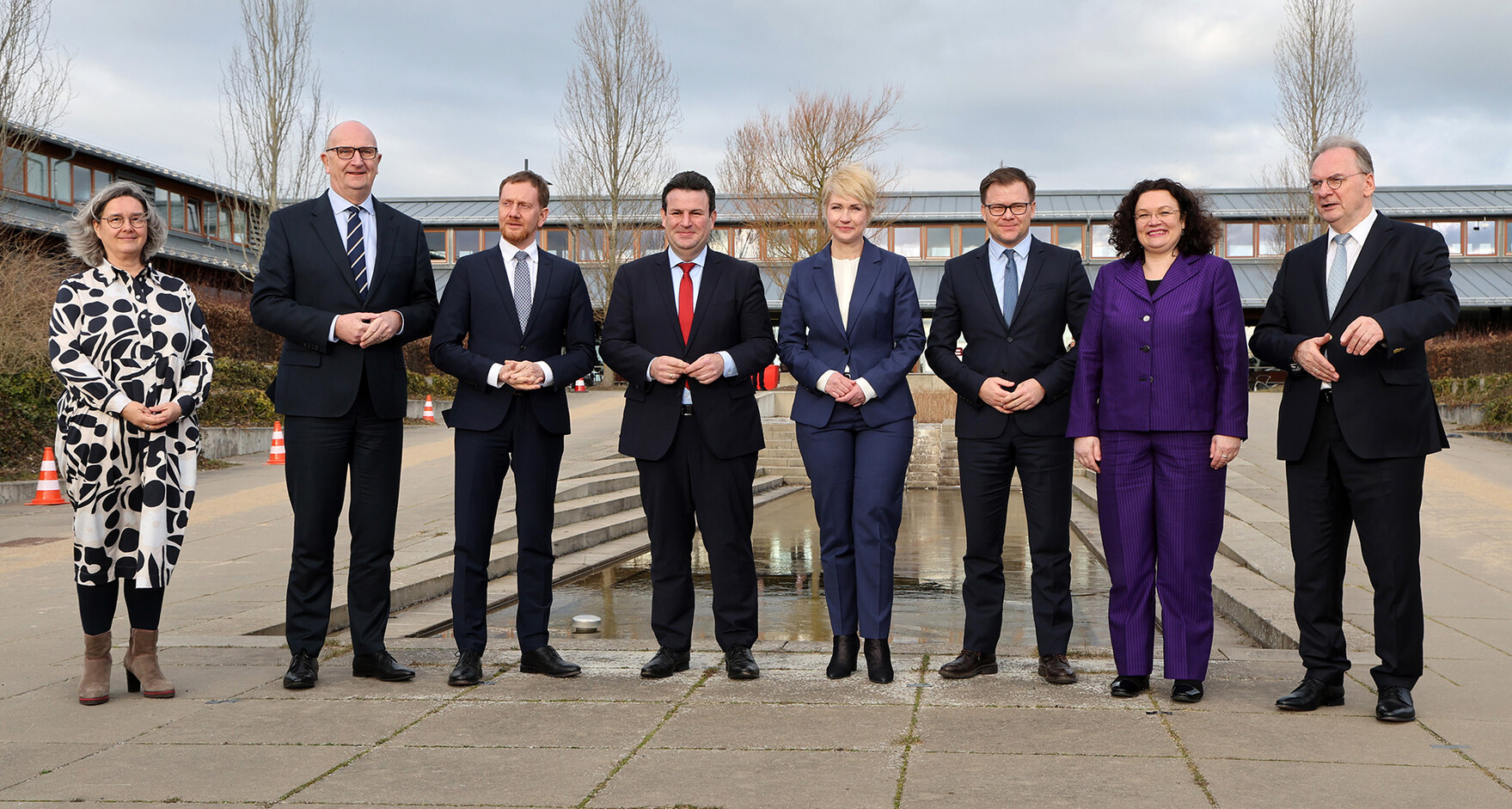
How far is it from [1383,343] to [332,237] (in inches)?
158

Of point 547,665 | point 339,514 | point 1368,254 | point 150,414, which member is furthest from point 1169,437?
point 150,414

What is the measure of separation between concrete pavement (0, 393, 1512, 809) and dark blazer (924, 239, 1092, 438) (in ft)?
3.46

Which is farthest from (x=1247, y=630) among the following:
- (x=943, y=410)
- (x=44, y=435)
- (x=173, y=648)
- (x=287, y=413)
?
(x=943, y=410)

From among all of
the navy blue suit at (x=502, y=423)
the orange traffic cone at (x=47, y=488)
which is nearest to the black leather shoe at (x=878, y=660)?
the navy blue suit at (x=502, y=423)

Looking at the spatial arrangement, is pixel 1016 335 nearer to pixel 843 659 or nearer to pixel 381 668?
pixel 843 659

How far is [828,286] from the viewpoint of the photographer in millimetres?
4738

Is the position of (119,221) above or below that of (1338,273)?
above

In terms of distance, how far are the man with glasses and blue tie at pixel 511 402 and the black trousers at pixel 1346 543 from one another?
9.43 feet

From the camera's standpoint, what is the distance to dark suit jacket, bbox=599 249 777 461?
4.69 m

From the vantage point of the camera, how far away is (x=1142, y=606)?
432cm

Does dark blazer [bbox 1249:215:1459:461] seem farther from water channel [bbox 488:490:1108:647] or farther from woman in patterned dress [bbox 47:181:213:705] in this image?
woman in patterned dress [bbox 47:181:213:705]

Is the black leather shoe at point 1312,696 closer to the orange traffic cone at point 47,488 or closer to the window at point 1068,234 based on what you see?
the orange traffic cone at point 47,488

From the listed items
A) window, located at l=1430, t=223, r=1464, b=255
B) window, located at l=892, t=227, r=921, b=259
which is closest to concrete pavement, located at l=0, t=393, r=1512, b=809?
window, located at l=892, t=227, r=921, b=259

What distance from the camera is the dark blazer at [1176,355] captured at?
4.25 meters
